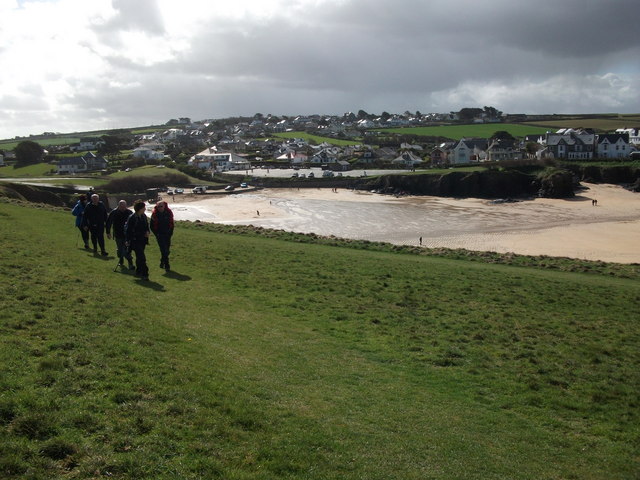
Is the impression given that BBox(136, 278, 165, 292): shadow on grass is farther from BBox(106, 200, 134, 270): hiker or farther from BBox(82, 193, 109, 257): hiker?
BBox(82, 193, 109, 257): hiker

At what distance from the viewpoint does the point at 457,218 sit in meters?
60.4

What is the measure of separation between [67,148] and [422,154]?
10712 centimetres

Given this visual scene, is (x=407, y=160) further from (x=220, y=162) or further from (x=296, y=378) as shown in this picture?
(x=296, y=378)

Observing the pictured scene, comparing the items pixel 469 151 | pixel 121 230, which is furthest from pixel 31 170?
pixel 121 230

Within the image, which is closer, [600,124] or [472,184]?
[472,184]

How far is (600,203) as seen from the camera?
69000mm

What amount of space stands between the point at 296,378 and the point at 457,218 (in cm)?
5363

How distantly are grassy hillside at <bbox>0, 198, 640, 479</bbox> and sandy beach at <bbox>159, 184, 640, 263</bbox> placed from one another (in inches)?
1070

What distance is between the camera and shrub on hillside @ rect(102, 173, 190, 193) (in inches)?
3568

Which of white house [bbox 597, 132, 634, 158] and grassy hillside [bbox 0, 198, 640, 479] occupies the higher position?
white house [bbox 597, 132, 634, 158]

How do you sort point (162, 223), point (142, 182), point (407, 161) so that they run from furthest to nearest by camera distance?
point (407, 161)
point (142, 182)
point (162, 223)

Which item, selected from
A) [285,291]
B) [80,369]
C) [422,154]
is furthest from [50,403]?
[422,154]

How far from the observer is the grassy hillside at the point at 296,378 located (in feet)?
20.8

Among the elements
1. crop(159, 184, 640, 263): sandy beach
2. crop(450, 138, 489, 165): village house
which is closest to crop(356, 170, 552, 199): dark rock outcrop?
crop(159, 184, 640, 263): sandy beach
